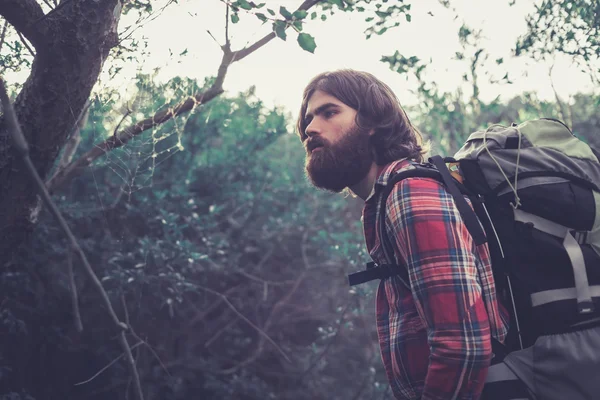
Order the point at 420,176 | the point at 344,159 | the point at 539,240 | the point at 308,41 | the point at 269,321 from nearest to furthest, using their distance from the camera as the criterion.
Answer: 1. the point at 539,240
2. the point at 420,176
3. the point at 308,41
4. the point at 344,159
5. the point at 269,321

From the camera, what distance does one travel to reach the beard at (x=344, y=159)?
219 cm

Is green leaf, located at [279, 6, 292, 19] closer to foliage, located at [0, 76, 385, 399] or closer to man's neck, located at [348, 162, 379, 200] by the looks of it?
man's neck, located at [348, 162, 379, 200]

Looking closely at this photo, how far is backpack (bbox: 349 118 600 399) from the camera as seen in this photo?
4.97 feet

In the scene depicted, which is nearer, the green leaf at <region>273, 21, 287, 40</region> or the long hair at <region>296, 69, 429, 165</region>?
the green leaf at <region>273, 21, 287, 40</region>

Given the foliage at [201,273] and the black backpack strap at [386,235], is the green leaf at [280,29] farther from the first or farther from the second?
the foliage at [201,273]

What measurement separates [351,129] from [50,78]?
1.28 metres

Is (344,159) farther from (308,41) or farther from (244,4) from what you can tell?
(244,4)

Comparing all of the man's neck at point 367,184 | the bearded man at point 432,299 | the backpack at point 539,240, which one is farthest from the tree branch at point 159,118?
the backpack at point 539,240

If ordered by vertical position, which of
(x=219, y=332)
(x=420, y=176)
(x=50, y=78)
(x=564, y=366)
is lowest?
(x=564, y=366)

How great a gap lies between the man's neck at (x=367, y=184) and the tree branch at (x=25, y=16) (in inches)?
56.9

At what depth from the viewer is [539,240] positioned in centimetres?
159

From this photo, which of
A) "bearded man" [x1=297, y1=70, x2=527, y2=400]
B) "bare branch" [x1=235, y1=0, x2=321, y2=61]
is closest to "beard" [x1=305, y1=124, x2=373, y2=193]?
"bearded man" [x1=297, y1=70, x2=527, y2=400]

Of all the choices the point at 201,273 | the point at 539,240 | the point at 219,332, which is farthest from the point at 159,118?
the point at 219,332

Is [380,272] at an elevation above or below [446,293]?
above
